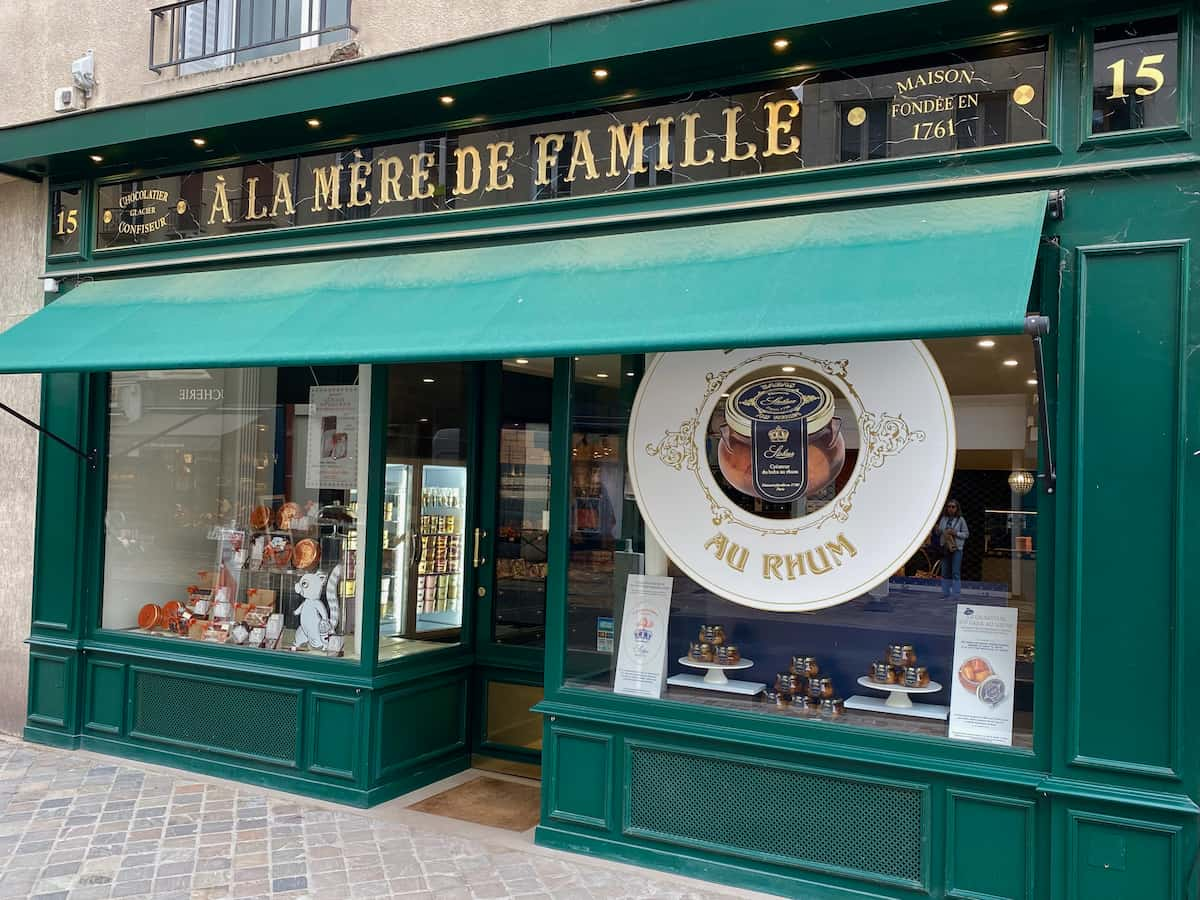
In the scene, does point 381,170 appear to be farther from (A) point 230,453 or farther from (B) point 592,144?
(A) point 230,453

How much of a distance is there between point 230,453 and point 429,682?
213 centimetres

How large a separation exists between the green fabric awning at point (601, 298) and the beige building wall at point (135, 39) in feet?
4.17

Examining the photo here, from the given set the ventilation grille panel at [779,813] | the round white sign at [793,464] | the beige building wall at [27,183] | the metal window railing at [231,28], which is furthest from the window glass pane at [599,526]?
the beige building wall at [27,183]

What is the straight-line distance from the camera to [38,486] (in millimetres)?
6914

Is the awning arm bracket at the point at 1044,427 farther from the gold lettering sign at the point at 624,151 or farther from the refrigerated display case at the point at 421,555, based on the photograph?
the refrigerated display case at the point at 421,555

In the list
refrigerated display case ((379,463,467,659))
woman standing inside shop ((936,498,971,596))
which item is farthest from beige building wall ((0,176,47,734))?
woman standing inside shop ((936,498,971,596))

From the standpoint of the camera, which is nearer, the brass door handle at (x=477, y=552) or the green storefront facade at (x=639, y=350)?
the green storefront facade at (x=639, y=350)

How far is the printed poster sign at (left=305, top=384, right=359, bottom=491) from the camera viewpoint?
6.13 m

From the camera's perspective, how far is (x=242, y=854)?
493 centimetres

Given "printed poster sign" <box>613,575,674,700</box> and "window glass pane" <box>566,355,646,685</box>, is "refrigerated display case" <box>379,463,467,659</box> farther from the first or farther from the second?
"printed poster sign" <box>613,575,674,700</box>

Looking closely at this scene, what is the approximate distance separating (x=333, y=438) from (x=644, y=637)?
248 centimetres

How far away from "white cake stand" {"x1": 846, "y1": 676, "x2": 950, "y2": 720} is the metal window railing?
4893 millimetres

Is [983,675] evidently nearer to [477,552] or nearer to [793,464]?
[793,464]

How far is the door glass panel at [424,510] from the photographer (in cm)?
615
